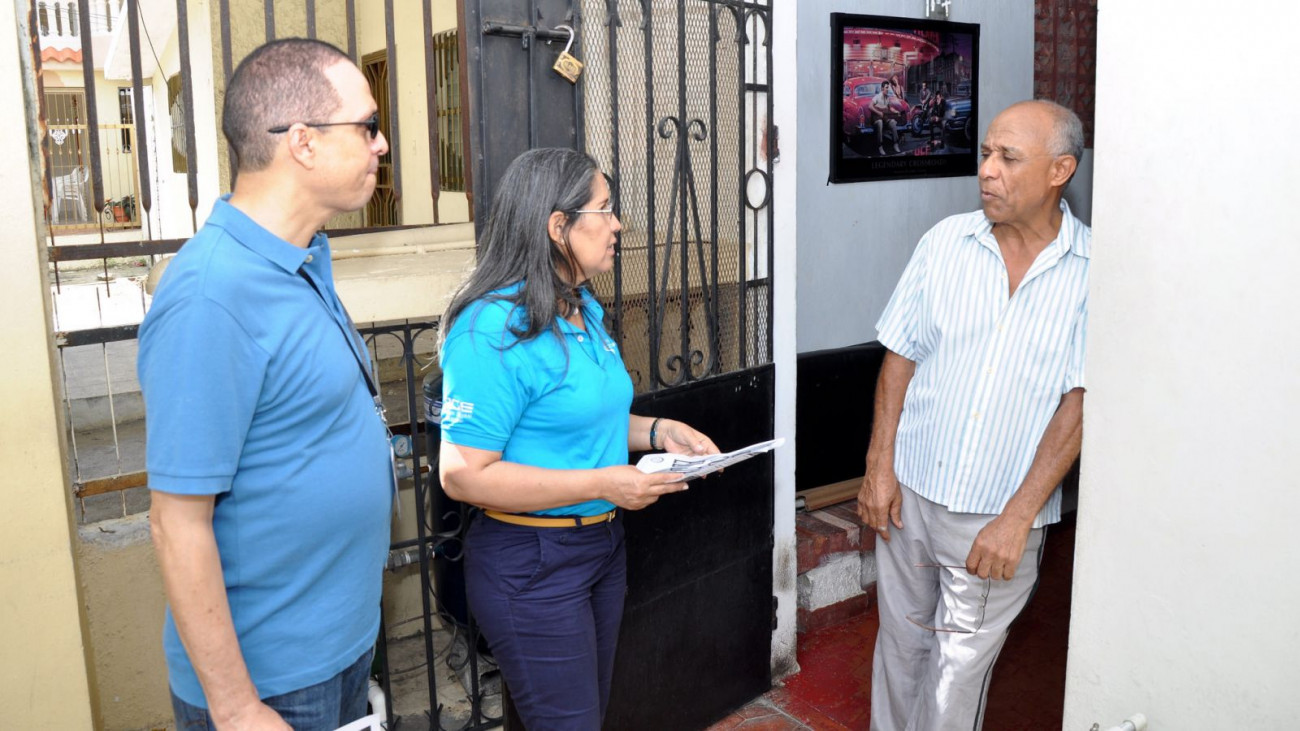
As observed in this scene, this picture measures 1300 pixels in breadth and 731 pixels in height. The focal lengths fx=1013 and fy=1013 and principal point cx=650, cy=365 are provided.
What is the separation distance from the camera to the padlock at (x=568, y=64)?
9.71 ft

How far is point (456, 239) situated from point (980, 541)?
8.50 feet

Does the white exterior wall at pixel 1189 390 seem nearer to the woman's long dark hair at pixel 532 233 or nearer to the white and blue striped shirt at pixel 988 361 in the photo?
the white and blue striped shirt at pixel 988 361

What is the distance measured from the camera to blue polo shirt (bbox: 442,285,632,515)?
226 cm

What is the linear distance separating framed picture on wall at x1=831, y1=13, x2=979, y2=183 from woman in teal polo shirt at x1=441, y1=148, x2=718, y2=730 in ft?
10.0

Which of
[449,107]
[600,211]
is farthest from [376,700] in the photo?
[449,107]

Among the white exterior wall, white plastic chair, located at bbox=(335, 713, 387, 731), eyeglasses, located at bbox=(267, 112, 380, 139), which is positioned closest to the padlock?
eyeglasses, located at bbox=(267, 112, 380, 139)

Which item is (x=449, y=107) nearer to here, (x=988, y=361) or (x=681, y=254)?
(x=681, y=254)

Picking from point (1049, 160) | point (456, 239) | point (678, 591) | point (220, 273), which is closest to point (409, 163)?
point (456, 239)

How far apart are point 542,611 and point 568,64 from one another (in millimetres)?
1579

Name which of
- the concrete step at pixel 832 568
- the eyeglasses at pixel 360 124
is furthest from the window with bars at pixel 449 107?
the eyeglasses at pixel 360 124

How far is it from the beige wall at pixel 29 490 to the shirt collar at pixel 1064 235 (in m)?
2.49

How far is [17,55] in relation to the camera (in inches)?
88.1

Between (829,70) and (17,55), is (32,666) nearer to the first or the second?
(17,55)

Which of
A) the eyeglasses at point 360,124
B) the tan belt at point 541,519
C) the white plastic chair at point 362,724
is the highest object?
the eyeglasses at point 360,124
